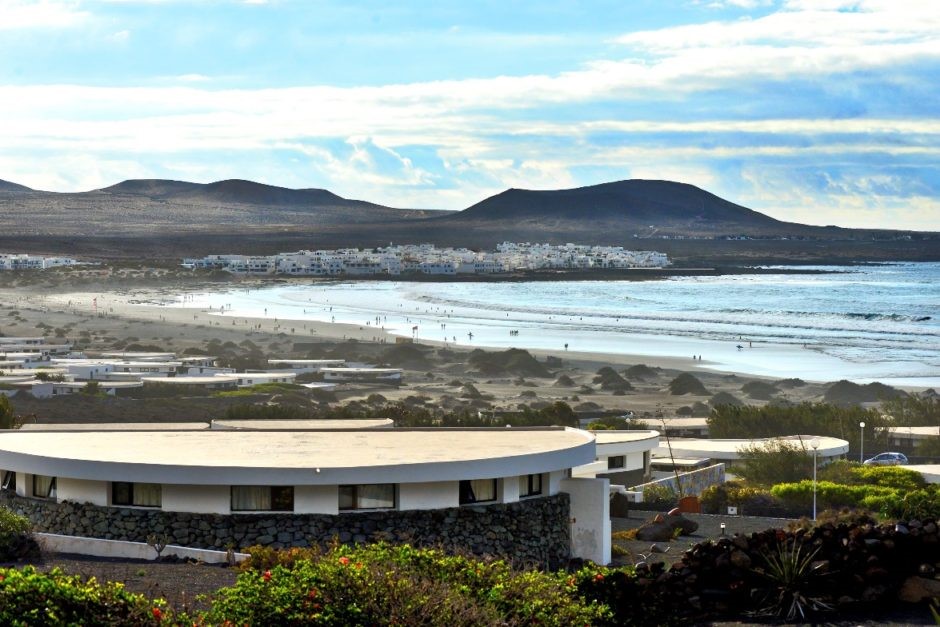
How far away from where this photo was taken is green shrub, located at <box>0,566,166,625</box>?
36.5 ft

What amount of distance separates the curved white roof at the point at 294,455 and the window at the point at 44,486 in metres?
0.32

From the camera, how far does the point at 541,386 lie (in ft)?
200

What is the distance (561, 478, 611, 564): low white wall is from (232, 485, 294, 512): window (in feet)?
14.5

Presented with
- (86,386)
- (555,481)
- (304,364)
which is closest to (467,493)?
(555,481)

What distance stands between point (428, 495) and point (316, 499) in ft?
4.92

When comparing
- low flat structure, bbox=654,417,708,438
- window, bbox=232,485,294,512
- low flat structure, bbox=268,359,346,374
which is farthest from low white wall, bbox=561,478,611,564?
low flat structure, bbox=268,359,346,374

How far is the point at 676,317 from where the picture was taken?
108 meters

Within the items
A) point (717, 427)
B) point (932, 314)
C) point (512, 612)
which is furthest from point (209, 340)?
point (512, 612)

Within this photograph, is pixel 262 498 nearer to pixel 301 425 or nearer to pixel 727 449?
pixel 301 425

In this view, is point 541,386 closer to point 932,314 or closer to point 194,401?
point 194,401

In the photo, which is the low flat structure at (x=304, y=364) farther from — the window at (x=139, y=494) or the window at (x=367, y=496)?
the window at (x=367, y=496)

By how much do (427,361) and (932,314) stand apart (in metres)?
55.6

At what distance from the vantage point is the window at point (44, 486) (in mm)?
20391

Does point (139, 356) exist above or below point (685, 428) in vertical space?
above
